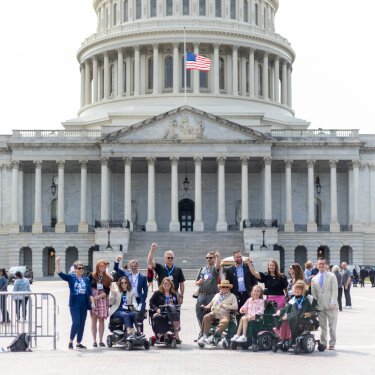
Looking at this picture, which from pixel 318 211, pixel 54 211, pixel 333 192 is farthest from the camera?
pixel 318 211

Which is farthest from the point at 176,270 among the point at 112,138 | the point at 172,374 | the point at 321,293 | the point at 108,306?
the point at 112,138

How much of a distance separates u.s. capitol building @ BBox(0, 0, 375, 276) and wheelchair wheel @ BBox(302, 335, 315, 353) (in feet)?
146

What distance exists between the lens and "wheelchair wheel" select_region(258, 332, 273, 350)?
20422 mm

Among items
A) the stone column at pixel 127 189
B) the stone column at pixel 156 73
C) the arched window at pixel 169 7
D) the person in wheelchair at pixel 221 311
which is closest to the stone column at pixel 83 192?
the stone column at pixel 127 189

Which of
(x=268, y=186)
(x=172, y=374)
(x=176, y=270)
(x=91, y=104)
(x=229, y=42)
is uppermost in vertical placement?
(x=229, y=42)

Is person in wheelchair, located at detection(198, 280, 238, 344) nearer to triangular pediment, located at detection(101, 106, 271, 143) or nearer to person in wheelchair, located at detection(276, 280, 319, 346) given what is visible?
person in wheelchair, located at detection(276, 280, 319, 346)

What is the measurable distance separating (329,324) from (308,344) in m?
1.37

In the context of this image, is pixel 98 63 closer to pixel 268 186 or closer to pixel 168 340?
pixel 268 186

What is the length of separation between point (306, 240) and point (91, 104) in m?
31.8

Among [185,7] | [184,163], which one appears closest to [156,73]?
[185,7]

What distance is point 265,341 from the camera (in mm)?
20562

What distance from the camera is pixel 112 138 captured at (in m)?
73.5

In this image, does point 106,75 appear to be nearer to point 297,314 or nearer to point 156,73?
point 156,73

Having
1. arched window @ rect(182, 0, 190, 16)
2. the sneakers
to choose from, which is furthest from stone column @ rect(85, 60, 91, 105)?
the sneakers
